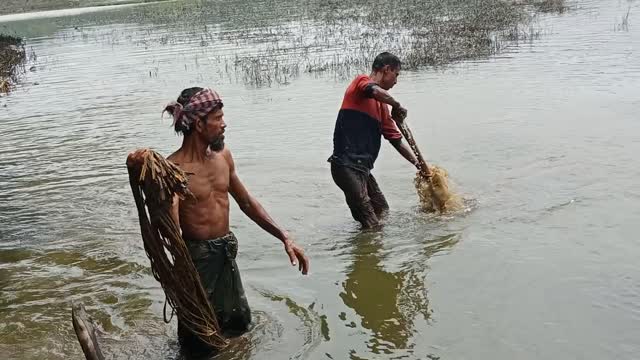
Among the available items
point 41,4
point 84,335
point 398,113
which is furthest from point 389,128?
point 41,4

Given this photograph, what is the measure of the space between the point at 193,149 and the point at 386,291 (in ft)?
7.15

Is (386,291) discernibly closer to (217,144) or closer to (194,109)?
(217,144)

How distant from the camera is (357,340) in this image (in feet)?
14.8

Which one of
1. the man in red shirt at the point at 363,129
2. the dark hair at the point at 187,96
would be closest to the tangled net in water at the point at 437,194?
the man in red shirt at the point at 363,129

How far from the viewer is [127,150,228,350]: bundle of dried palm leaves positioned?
134 inches

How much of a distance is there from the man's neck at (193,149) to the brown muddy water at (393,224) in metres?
1.28

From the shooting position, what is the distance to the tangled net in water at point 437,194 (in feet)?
22.5

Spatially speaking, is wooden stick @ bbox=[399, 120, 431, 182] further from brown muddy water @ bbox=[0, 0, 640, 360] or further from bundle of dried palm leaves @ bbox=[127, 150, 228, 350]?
bundle of dried palm leaves @ bbox=[127, 150, 228, 350]

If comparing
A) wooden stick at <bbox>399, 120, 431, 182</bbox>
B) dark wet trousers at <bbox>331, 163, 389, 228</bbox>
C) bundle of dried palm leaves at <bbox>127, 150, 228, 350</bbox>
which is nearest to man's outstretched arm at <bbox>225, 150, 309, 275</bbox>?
bundle of dried palm leaves at <bbox>127, 150, 228, 350</bbox>

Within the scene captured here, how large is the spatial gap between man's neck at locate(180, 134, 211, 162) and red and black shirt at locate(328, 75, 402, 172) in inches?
95.2

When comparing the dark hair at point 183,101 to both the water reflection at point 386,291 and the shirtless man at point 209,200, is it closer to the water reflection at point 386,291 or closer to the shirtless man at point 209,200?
the shirtless man at point 209,200

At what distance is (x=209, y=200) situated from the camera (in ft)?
12.8

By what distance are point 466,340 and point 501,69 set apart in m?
11.0

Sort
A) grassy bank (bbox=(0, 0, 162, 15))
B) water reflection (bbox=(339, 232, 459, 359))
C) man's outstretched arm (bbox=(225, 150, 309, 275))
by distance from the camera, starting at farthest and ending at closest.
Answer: grassy bank (bbox=(0, 0, 162, 15))
water reflection (bbox=(339, 232, 459, 359))
man's outstretched arm (bbox=(225, 150, 309, 275))
